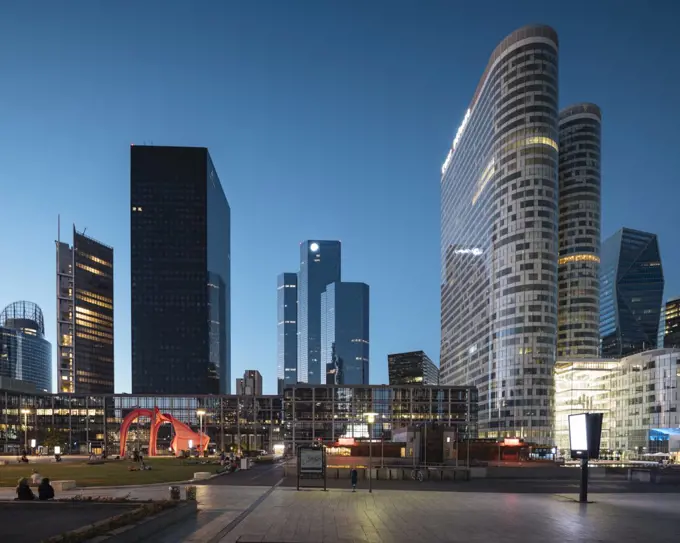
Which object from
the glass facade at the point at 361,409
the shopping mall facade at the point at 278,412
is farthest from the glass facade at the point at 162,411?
the glass facade at the point at 361,409

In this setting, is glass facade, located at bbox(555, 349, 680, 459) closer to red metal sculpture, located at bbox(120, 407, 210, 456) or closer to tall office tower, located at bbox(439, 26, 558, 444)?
tall office tower, located at bbox(439, 26, 558, 444)

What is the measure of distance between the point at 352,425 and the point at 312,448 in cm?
15099

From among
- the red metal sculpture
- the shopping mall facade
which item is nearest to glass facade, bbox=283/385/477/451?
the shopping mall facade

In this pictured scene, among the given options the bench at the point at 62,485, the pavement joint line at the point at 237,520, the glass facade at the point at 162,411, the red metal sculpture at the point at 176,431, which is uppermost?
the pavement joint line at the point at 237,520

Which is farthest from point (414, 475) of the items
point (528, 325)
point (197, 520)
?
point (528, 325)

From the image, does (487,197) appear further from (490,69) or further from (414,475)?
(414,475)

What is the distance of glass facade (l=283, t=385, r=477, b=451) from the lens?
19038cm

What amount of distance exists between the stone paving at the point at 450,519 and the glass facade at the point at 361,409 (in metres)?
152

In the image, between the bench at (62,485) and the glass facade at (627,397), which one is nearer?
the bench at (62,485)

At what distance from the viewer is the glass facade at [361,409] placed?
19038cm

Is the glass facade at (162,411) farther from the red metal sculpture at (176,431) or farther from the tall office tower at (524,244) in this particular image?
the red metal sculpture at (176,431)

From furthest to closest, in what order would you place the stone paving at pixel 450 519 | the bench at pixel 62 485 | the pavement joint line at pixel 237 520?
the bench at pixel 62 485 → the stone paving at pixel 450 519 → the pavement joint line at pixel 237 520

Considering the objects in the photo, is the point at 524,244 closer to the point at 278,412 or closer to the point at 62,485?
the point at 278,412

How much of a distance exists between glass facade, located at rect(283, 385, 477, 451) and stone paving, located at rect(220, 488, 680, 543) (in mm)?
152268
